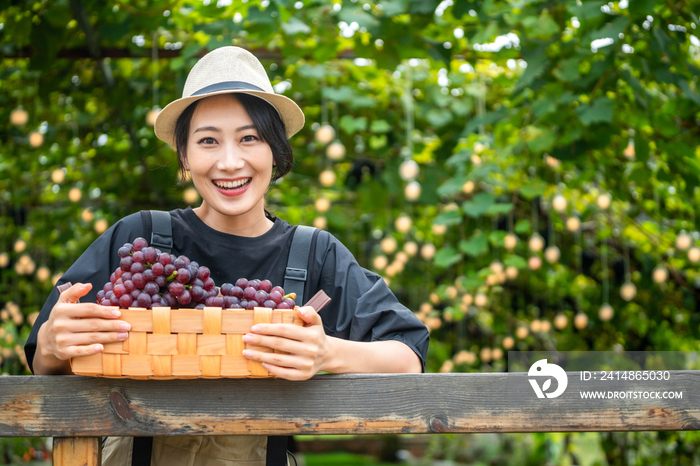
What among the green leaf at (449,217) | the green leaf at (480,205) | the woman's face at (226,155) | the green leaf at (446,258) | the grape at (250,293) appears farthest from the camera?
the green leaf at (446,258)

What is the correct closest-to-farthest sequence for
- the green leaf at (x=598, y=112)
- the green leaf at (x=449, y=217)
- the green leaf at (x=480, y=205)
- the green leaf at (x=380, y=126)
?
1. the green leaf at (x=598, y=112)
2. the green leaf at (x=480, y=205)
3. the green leaf at (x=449, y=217)
4. the green leaf at (x=380, y=126)

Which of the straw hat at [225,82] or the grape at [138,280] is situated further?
the straw hat at [225,82]

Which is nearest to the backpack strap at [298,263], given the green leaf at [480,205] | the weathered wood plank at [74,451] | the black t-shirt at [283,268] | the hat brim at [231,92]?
the black t-shirt at [283,268]

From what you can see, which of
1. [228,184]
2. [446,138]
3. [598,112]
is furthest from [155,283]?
[446,138]

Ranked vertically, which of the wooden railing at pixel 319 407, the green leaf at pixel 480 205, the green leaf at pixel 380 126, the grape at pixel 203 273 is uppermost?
the green leaf at pixel 380 126

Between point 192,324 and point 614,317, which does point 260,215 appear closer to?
point 192,324

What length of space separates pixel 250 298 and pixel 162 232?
45cm

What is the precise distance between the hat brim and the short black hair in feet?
0.04

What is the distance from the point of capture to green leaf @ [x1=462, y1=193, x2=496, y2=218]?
3.32 meters

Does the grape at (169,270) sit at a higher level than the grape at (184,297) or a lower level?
higher

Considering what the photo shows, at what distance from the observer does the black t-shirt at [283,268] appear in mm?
1290

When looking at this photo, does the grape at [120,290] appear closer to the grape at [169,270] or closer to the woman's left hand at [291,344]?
the grape at [169,270]

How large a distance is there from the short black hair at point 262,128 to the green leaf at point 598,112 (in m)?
1.49

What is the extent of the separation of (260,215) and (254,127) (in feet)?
0.76
